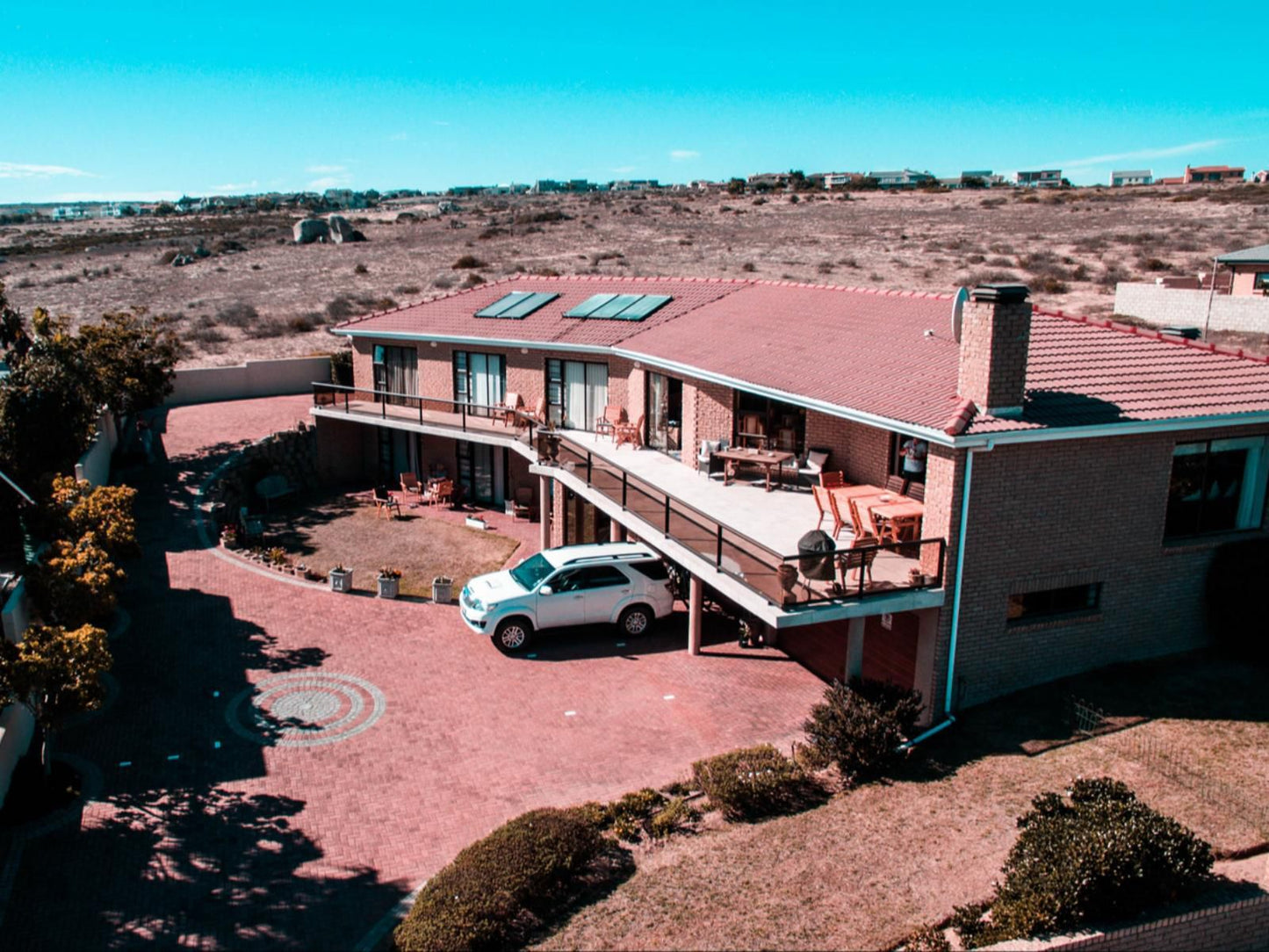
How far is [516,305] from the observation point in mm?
31172

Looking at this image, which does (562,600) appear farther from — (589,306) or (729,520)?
(589,306)

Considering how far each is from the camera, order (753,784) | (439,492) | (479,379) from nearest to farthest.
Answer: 1. (753,784)
2. (479,379)
3. (439,492)

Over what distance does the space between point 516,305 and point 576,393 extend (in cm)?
504

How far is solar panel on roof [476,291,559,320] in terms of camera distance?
3042 centimetres

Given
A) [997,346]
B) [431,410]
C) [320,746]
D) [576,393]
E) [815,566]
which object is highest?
[997,346]

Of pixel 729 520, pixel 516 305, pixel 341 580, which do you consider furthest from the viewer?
pixel 516 305

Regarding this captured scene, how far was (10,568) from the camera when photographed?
62.1ft

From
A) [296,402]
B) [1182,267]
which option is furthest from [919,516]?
[1182,267]

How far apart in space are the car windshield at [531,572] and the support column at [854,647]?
659 centimetres

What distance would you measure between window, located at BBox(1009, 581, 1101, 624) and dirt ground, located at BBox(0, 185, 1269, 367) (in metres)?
31.1

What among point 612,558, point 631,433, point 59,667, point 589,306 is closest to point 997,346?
point 612,558

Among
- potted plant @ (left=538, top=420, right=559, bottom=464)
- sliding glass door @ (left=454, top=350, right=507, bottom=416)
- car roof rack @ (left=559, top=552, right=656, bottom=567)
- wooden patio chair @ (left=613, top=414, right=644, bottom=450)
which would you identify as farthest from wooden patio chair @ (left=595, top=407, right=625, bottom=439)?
car roof rack @ (left=559, top=552, right=656, bottom=567)

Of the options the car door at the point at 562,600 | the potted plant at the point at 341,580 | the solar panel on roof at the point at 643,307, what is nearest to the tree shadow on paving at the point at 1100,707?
the car door at the point at 562,600

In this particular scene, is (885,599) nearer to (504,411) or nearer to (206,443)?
(504,411)
